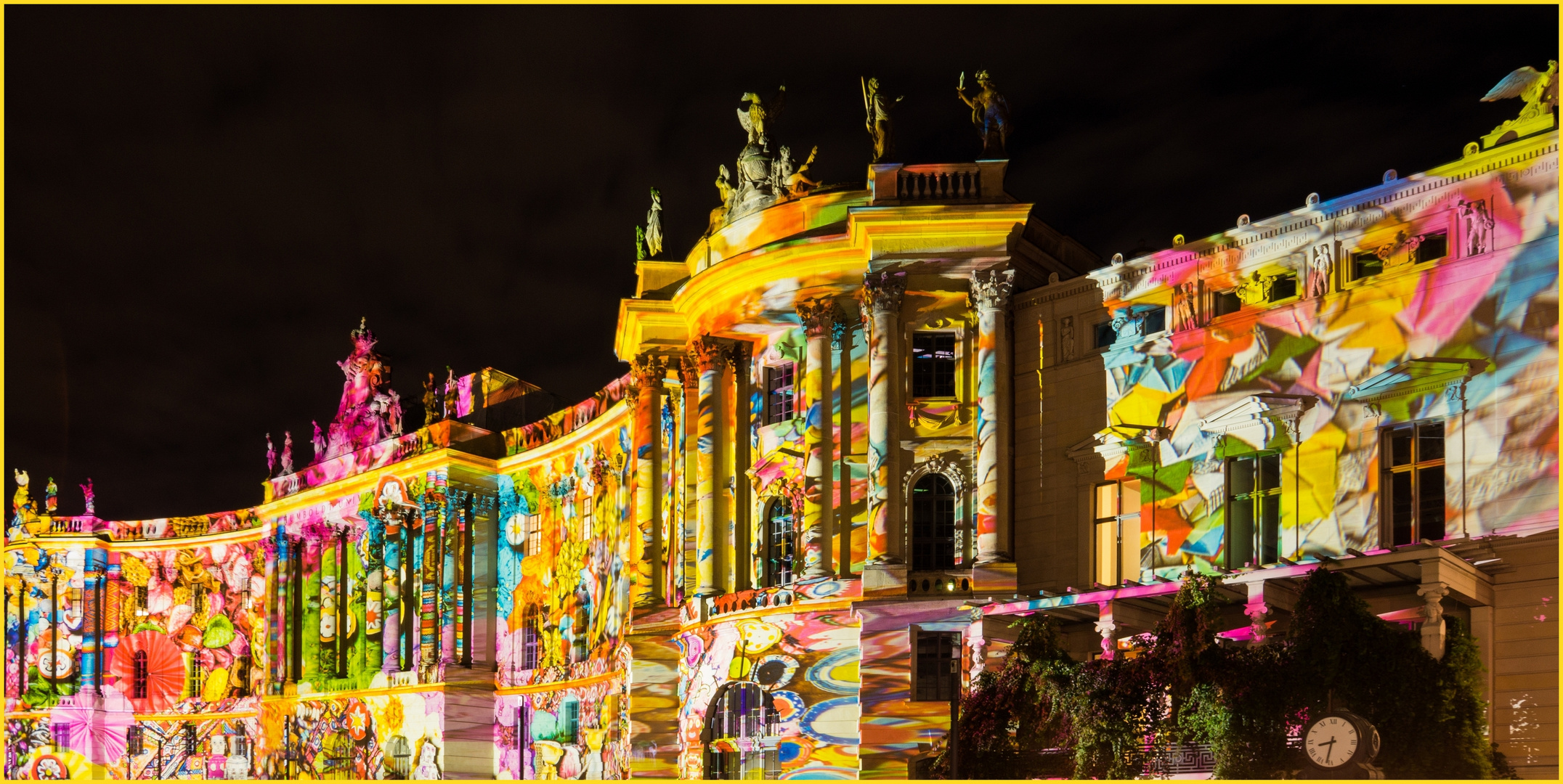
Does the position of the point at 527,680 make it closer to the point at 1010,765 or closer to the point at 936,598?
the point at 936,598

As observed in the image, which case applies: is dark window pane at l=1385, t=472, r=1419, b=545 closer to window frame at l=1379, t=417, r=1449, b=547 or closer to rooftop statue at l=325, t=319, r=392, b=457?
window frame at l=1379, t=417, r=1449, b=547

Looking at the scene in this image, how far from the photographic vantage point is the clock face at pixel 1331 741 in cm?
2430

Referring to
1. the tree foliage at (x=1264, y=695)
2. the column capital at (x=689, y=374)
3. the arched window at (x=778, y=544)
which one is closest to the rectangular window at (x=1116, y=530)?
the tree foliage at (x=1264, y=695)

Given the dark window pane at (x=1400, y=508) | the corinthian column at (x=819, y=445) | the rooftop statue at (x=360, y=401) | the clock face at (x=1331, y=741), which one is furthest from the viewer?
the rooftop statue at (x=360, y=401)

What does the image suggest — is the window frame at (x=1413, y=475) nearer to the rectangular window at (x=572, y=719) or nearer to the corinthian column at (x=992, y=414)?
the corinthian column at (x=992, y=414)

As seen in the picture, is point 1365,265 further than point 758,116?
No

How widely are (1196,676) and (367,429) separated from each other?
146ft

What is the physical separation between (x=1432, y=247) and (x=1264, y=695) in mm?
9685

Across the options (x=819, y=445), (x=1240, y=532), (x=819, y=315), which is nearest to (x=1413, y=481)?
(x=1240, y=532)

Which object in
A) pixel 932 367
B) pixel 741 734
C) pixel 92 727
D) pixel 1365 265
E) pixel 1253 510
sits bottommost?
pixel 92 727

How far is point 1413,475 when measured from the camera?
2939 cm

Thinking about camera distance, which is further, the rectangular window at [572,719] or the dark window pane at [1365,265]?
the rectangular window at [572,719]

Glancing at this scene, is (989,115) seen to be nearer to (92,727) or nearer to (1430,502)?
(1430,502)

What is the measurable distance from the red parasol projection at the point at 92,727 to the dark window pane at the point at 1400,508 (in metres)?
57.6
